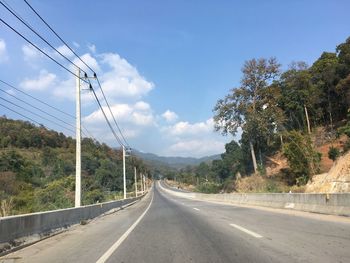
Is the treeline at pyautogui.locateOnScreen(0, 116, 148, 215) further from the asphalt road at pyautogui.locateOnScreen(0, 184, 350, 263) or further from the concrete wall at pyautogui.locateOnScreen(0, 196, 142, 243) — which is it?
the asphalt road at pyautogui.locateOnScreen(0, 184, 350, 263)

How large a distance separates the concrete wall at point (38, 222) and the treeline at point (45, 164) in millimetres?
33071

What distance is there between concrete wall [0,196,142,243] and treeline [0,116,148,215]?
109 ft

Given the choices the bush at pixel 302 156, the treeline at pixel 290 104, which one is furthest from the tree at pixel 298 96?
the bush at pixel 302 156

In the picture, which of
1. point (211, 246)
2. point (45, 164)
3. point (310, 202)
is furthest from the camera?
point (45, 164)

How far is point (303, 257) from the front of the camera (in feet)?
28.7

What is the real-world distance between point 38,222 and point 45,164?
75.0 metres

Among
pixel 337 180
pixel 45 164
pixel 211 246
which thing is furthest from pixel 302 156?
pixel 45 164

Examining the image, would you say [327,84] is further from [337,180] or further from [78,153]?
[78,153]

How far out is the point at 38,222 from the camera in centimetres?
1404

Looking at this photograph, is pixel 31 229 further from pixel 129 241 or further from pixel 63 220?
pixel 63 220

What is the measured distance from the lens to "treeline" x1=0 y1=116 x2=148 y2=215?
A: 5956 cm

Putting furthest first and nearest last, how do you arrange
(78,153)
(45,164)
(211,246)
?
(45,164)
(78,153)
(211,246)

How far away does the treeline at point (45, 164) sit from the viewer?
59562 millimetres

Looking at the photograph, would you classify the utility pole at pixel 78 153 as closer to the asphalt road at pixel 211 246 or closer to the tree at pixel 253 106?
the asphalt road at pixel 211 246
